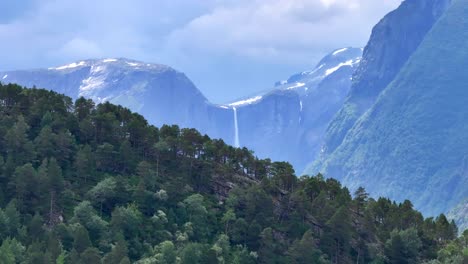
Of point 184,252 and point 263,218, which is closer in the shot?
point 184,252

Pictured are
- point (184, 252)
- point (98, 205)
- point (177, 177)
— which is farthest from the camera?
point (177, 177)

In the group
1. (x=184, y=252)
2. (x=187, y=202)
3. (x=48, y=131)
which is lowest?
(x=184, y=252)

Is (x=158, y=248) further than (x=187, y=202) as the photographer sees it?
No

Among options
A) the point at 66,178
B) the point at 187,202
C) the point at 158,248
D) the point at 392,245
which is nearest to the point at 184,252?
the point at 158,248

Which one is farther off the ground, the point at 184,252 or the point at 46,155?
the point at 46,155

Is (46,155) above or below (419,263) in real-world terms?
above

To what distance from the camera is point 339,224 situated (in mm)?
185250

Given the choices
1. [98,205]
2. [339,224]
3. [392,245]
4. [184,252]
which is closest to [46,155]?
[98,205]

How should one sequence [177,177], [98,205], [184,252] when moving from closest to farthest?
[184,252] → [98,205] → [177,177]

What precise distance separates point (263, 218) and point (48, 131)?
50578 mm

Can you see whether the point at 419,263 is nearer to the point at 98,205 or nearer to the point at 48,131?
the point at 98,205

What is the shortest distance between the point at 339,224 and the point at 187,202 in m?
32.9

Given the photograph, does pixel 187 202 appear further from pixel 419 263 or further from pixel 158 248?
pixel 419 263

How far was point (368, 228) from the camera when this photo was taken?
195875mm
